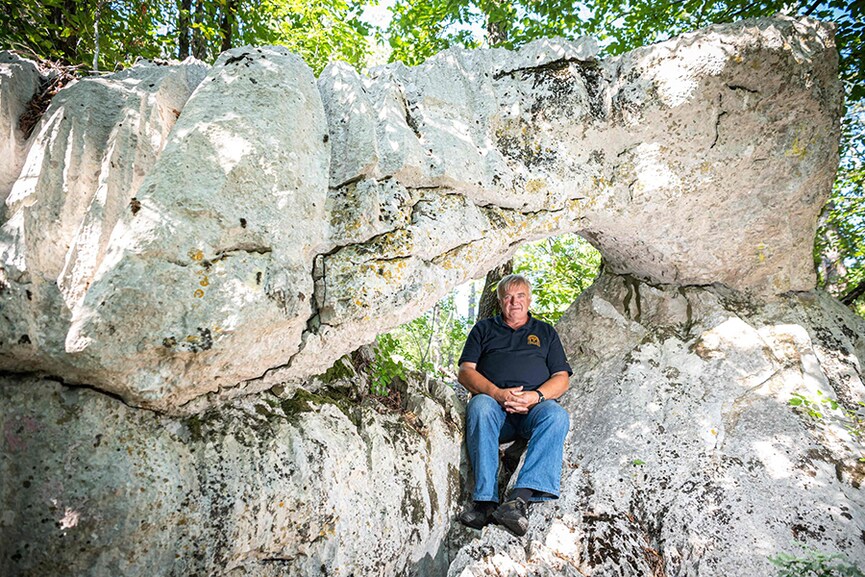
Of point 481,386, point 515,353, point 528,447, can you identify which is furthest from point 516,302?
point 528,447

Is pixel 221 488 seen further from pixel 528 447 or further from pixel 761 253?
pixel 761 253

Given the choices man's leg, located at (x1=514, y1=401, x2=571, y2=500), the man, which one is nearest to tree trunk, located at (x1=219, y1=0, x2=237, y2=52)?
the man

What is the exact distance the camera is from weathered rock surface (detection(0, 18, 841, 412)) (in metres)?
2.53

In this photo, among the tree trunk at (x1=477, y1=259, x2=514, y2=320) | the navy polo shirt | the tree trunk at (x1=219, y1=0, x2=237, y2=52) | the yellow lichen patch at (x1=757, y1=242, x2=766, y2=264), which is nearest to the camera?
the navy polo shirt

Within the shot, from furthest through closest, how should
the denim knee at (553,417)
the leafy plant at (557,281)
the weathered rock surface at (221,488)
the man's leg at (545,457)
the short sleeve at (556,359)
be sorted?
the leafy plant at (557,281)
the short sleeve at (556,359)
the denim knee at (553,417)
the man's leg at (545,457)
the weathered rock surface at (221,488)

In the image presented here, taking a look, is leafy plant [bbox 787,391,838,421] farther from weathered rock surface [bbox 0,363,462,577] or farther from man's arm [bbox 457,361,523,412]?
weathered rock surface [bbox 0,363,462,577]

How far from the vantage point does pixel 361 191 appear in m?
3.38

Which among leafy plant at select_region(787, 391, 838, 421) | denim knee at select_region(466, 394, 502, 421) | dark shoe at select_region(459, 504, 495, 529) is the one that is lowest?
dark shoe at select_region(459, 504, 495, 529)

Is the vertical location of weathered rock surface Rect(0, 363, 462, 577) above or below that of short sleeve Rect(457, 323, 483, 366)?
below

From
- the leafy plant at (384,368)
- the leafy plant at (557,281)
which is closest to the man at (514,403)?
the leafy plant at (384,368)

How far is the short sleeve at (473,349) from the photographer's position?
440 cm

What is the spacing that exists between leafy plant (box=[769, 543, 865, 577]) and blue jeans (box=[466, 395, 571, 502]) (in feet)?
4.68

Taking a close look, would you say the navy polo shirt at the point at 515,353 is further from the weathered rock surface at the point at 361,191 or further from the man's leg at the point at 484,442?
the weathered rock surface at the point at 361,191

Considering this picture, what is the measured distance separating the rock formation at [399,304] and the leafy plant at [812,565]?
0.18 meters
